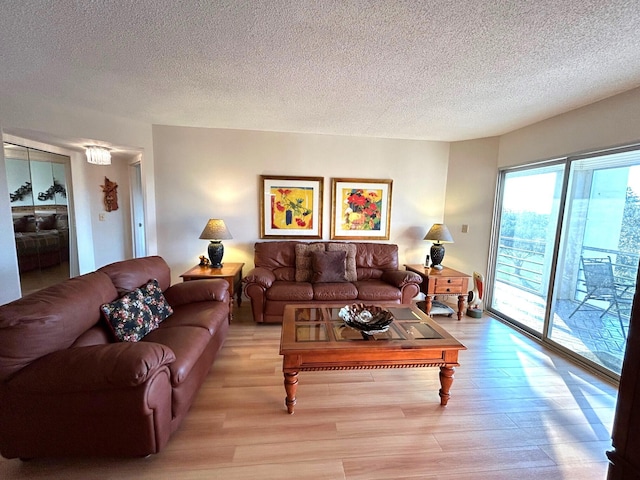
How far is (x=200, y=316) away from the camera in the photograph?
2182mm

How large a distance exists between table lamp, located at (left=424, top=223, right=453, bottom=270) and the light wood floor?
57.5 inches

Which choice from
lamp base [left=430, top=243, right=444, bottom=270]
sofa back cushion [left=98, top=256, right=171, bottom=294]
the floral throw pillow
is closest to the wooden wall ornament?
sofa back cushion [left=98, top=256, right=171, bottom=294]

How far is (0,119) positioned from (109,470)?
3.22 m

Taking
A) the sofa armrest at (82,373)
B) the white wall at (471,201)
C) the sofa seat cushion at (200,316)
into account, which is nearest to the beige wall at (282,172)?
the white wall at (471,201)

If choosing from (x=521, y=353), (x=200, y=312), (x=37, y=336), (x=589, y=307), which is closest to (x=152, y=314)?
(x=200, y=312)

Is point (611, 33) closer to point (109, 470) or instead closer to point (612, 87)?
point (612, 87)

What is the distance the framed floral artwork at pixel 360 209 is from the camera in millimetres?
3877

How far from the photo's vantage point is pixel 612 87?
7.08 feet

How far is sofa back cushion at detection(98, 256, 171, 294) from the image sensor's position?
6.85 ft

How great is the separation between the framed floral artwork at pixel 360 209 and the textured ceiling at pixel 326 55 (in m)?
1.13

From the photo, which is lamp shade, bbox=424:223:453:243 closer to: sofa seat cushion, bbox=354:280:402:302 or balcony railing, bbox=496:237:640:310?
balcony railing, bbox=496:237:640:310

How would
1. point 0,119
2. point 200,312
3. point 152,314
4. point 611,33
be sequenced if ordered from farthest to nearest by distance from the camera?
1. point 0,119
2. point 200,312
3. point 152,314
4. point 611,33

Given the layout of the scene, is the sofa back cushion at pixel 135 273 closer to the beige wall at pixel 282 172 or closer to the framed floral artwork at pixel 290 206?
the beige wall at pixel 282 172

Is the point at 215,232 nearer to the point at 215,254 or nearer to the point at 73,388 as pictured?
the point at 215,254
